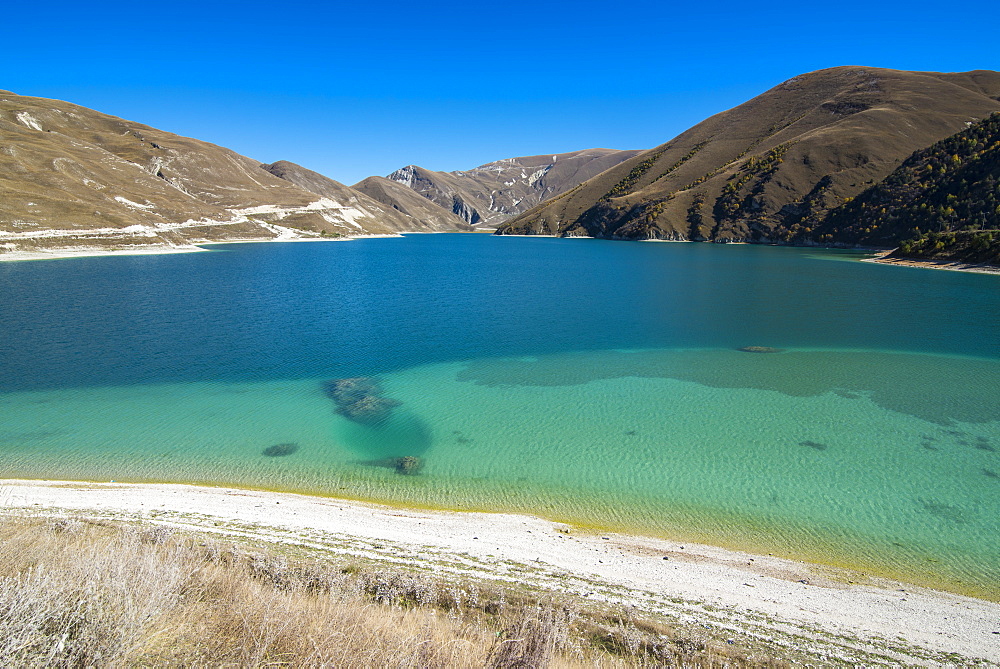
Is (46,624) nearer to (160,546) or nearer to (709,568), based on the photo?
(160,546)

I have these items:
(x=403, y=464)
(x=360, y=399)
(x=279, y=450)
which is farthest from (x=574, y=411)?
(x=279, y=450)

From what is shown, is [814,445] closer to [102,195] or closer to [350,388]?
[350,388]

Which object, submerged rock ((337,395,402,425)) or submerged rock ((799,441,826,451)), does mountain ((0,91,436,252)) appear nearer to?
submerged rock ((337,395,402,425))

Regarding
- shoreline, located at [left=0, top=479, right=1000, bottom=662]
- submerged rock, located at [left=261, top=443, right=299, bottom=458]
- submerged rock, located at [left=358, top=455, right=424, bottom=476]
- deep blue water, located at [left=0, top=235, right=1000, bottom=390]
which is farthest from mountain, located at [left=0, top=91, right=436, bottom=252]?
submerged rock, located at [left=358, top=455, right=424, bottom=476]

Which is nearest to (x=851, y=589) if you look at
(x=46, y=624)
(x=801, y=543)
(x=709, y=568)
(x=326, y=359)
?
(x=801, y=543)

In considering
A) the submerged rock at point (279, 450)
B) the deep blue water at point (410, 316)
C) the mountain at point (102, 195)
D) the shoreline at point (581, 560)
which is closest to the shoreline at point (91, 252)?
the mountain at point (102, 195)

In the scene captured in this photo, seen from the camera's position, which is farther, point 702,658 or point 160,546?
point 160,546

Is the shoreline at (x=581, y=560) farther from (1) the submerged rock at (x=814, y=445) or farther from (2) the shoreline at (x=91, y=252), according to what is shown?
(2) the shoreline at (x=91, y=252)
